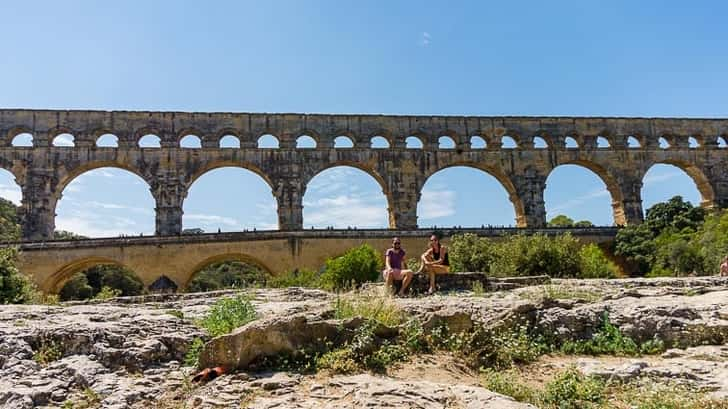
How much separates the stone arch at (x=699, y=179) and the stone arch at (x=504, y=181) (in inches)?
285

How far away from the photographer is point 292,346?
4602 mm

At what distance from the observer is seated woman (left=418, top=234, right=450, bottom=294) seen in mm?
8391

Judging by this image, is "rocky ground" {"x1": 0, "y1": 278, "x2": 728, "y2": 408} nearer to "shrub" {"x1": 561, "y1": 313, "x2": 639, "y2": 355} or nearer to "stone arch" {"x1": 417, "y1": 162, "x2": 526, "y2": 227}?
"shrub" {"x1": 561, "y1": 313, "x2": 639, "y2": 355}

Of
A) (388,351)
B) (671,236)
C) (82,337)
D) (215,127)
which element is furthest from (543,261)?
(215,127)

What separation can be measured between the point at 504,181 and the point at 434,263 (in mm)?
21496

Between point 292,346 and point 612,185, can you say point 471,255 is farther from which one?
point 292,346

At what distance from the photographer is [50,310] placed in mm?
6418

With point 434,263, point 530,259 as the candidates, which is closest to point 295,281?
point 530,259

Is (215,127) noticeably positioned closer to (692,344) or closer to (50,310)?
(50,310)

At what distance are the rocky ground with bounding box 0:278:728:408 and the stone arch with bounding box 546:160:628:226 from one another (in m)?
24.5

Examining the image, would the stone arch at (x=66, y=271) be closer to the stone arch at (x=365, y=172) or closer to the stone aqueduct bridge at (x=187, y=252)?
the stone aqueduct bridge at (x=187, y=252)

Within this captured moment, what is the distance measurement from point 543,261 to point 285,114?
15403mm

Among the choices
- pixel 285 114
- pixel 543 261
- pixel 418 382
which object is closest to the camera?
pixel 418 382

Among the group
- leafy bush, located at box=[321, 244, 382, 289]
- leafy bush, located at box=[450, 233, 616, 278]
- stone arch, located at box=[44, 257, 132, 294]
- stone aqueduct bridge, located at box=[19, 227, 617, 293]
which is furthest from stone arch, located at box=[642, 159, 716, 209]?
stone arch, located at box=[44, 257, 132, 294]
